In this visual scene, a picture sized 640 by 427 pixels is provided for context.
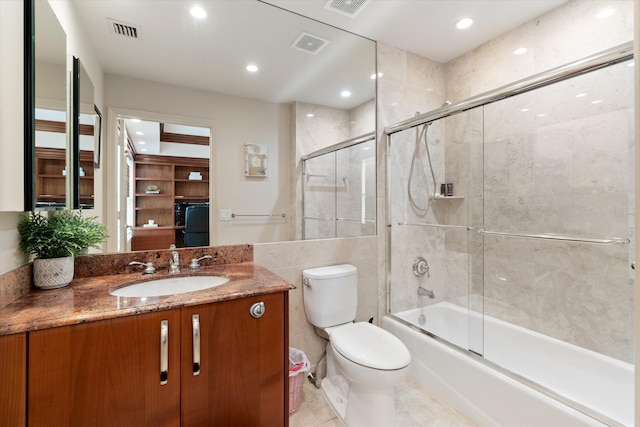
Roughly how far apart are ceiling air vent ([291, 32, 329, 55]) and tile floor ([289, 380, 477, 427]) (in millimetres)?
2334

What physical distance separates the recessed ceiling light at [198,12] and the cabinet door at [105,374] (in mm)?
1619

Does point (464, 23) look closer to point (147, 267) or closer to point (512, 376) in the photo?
point (512, 376)

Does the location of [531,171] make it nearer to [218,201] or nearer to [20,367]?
[218,201]

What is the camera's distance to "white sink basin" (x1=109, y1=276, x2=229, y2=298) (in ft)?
4.45

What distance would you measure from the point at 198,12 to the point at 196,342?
174cm

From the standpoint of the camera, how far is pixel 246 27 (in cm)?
182

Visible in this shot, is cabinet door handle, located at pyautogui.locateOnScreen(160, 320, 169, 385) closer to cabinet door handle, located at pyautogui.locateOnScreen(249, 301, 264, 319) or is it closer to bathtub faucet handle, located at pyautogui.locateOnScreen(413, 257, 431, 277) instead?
cabinet door handle, located at pyautogui.locateOnScreen(249, 301, 264, 319)

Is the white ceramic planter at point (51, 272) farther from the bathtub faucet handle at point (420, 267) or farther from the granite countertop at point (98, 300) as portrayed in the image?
the bathtub faucet handle at point (420, 267)

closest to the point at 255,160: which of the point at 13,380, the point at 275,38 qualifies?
the point at 275,38

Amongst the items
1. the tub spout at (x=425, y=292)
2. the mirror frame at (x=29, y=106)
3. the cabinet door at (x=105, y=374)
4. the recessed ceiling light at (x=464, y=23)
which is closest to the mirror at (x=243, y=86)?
the mirror frame at (x=29, y=106)

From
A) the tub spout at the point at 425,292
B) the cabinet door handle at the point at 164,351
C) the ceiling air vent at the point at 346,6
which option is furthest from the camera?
the tub spout at the point at 425,292

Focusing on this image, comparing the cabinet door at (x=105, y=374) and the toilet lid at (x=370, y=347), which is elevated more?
the cabinet door at (x=105, y=374)

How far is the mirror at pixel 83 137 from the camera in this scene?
1312 mm

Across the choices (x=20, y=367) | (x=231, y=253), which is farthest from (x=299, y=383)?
(x=20, y=367)
